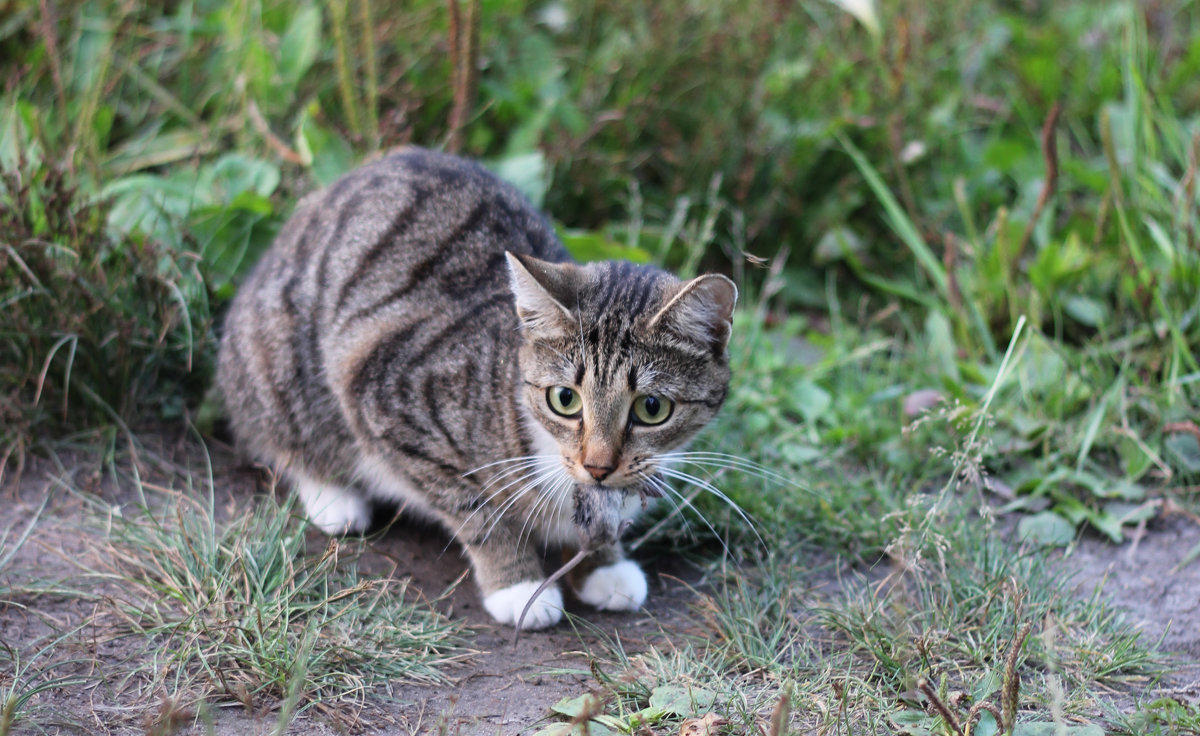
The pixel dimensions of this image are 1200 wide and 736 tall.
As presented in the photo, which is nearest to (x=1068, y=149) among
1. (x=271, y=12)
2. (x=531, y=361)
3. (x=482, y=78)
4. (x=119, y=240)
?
(x=482, y=78)

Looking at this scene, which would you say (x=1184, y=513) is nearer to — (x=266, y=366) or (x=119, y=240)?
(x=266, y=366)

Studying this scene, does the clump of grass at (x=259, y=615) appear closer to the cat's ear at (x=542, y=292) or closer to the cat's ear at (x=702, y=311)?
the cat's ear at (x=542, y=292)

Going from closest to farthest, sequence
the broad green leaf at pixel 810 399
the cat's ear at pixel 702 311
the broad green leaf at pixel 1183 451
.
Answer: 1. the cat's ear at pixel 702 311
2. the broad green leaf at pixel 1183 451
3. the broad green leaf at pixel 810 399

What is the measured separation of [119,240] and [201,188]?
49 centimetres

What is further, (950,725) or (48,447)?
(48,447)

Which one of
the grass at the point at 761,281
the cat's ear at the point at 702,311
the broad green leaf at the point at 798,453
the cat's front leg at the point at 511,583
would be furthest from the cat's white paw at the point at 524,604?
the broad green leaf at the point at 798,453

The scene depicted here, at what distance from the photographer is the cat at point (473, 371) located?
262cm

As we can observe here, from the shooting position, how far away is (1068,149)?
5.02 metres

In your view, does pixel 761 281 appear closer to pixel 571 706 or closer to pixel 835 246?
pixel 835 246

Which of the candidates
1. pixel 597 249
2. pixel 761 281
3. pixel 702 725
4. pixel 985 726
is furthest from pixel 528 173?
pixel 985 726

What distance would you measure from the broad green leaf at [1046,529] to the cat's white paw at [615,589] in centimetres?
125

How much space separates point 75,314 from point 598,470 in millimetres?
1877

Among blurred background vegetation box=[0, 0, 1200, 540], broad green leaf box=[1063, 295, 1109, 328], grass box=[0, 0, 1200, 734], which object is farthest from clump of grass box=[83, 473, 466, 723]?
broad green leaf box=[1063, 295, 1109, 328]

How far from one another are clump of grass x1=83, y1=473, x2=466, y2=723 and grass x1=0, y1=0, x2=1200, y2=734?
1 cm
